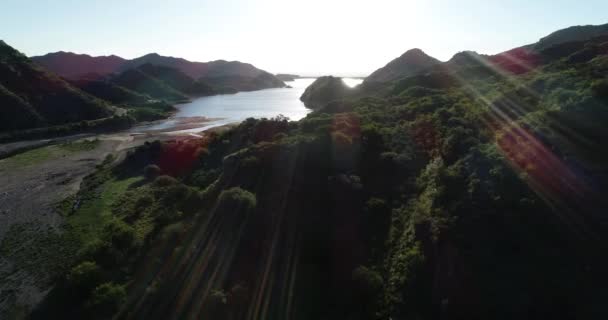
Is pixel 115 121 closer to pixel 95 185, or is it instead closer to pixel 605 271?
pixel 95 185

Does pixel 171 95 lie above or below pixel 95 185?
above

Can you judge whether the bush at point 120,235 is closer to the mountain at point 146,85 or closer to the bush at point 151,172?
the bush at point 151,172

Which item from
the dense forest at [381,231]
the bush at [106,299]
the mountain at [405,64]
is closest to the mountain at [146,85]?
the mountain at [405,64]

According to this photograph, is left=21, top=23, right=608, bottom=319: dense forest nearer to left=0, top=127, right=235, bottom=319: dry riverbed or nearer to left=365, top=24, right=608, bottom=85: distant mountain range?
left=0, top=127, right=235, bottom=319: dry riverbed

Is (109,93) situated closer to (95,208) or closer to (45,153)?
(45,153)

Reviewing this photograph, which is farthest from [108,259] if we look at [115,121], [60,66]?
[60,66]

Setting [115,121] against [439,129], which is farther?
[115,121]
